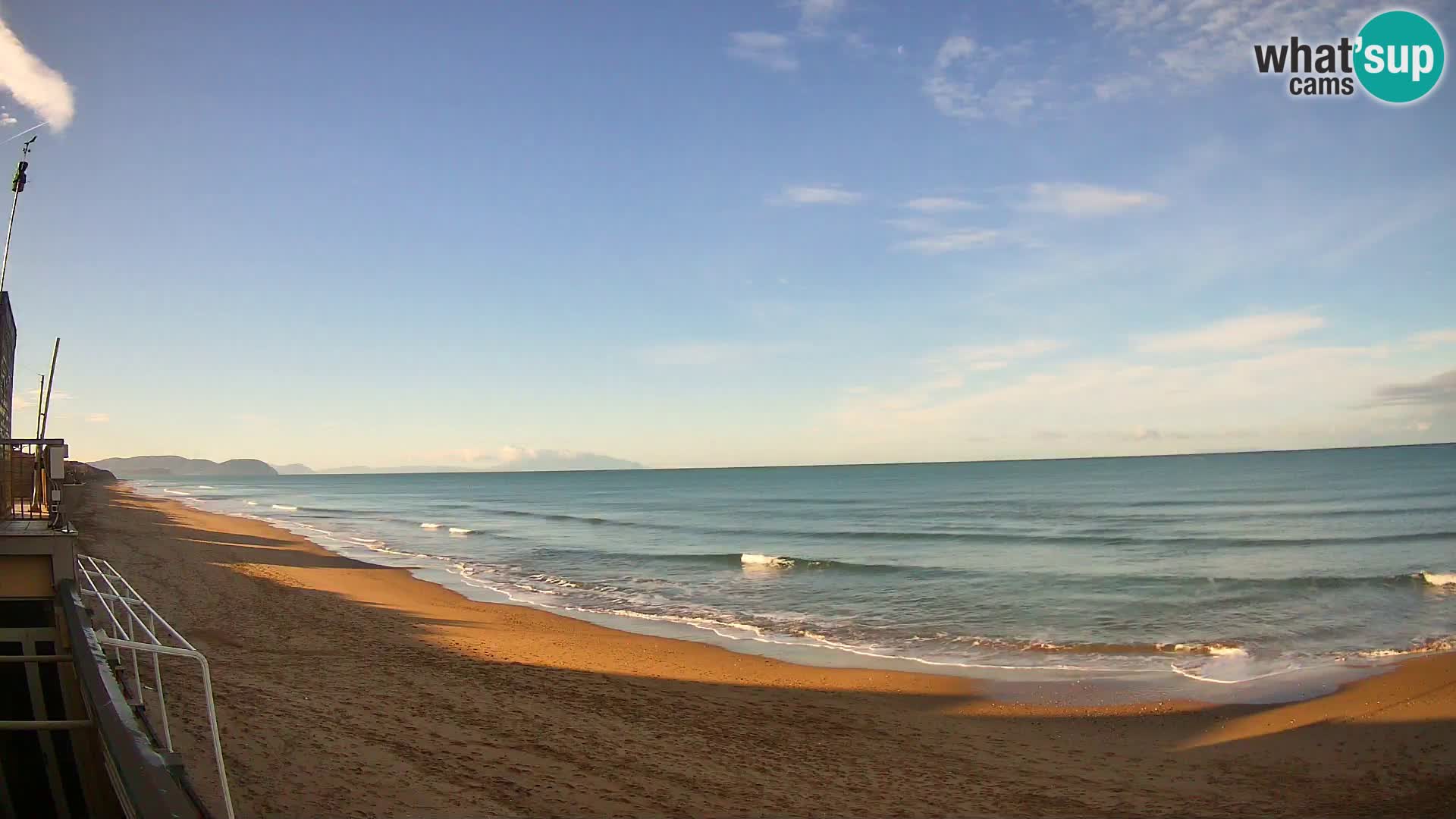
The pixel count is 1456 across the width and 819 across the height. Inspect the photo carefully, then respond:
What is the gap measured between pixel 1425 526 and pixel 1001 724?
3399 centimetres

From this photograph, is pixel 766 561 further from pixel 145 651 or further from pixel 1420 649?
pixel 145 651

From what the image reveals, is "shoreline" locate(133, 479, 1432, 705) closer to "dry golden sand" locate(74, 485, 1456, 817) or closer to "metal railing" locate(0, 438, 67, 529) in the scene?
"dry golden sand" locate(74, 485, 1456, 817)

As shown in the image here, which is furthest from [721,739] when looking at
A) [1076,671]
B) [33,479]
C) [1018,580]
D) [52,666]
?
[1018,580]

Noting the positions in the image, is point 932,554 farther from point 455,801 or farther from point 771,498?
point 771,498

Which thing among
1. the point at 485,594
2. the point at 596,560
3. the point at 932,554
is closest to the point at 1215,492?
the point at 932,554

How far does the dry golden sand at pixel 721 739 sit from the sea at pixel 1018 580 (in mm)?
1585

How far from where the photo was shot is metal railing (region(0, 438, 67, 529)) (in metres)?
8.24

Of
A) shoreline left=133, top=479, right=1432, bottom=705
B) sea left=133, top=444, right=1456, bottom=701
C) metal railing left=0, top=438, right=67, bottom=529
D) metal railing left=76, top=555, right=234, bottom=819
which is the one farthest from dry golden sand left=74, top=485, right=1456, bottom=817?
metal railing left=0, top=438, right=67, bottom=529

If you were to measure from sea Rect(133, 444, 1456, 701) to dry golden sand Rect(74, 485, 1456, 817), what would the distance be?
62.4 inches

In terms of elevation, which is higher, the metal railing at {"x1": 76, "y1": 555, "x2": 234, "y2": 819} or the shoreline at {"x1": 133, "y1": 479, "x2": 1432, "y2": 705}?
the metal railing at {"x1": 76, "y1": 555, "x2": 234, "y2": 819}

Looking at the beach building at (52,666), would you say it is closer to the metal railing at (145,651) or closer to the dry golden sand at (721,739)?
the metal railing at (145,651)

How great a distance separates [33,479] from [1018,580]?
21.7m

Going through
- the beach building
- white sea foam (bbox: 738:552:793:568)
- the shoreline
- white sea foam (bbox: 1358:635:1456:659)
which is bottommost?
white sea foam (bbox: 738:552:793:568)

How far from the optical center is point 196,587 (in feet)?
60.4
